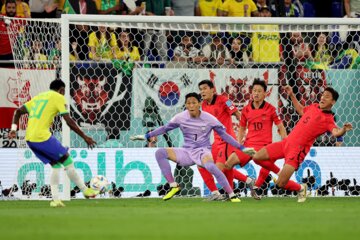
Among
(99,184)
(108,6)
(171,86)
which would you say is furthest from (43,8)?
(99,184)

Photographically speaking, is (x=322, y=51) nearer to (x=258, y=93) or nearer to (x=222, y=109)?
(x=258, y=93)

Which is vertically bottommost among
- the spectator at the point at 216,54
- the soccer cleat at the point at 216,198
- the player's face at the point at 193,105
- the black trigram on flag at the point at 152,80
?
the soccer cleat at the point at 216,198

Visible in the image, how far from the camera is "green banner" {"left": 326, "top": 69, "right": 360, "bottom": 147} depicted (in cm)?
2097

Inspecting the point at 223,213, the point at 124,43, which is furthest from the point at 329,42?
the point at 223,213

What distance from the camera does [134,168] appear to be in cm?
1994

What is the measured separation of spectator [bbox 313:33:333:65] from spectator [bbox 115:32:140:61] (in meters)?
3.53

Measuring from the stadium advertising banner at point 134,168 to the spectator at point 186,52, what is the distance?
92.0 inches

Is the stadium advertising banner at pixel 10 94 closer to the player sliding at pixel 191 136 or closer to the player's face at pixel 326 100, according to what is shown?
the player sliding at pixel 191 136

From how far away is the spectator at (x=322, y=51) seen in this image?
21.7 m

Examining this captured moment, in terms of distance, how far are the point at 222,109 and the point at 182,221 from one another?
6.64 metres

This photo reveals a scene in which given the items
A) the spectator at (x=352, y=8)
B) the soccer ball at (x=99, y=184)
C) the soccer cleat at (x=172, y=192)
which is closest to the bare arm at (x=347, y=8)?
the spectator at (x=352, y=8)

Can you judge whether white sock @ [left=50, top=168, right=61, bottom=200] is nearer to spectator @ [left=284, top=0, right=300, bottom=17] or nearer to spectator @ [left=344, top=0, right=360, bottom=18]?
spectator @ [left=284, top=0, right=300, bottom=17]

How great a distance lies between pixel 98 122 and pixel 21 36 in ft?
6.93

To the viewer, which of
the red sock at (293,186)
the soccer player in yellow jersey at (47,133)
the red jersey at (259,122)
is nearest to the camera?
the soccer player in yellow jersey at (47,133)
